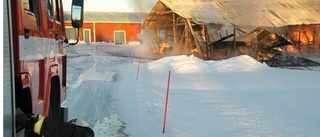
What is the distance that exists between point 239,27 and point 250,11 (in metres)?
2.57

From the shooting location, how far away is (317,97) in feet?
37.3

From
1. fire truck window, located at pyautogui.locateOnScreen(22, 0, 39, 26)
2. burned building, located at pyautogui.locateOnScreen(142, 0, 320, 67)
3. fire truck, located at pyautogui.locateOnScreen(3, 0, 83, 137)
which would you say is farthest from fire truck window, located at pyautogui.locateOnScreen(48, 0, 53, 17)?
burned building, located at pyautogui.locateOnScreen(142, 0, 320, 67)

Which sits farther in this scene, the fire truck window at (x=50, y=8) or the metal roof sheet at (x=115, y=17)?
the metal roof sheet at (x=115, y=17)

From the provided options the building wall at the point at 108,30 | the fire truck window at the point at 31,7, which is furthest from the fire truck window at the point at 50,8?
the building wall at the point at 108,30

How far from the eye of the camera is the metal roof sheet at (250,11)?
2484 cm

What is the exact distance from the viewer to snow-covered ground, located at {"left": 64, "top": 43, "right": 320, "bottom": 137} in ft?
24.7

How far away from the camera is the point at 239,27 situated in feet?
81.0

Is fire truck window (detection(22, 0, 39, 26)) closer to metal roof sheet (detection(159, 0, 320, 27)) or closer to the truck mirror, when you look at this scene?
the truck mirror

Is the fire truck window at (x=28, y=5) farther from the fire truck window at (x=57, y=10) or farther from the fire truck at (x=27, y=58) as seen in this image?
the fire truck window at (x=57, y=10)

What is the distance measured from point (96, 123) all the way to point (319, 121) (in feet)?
14.9

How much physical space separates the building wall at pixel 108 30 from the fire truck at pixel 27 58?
41.4 meters

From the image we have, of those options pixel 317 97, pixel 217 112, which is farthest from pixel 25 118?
pixel 317 97

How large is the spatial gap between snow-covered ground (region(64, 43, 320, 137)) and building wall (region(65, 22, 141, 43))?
29034 millimetres

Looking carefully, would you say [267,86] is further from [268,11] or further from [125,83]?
[268,11]
